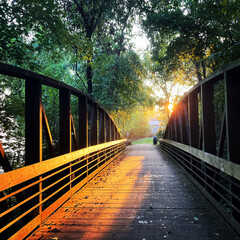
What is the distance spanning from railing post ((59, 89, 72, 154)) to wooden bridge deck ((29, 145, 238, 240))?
3.79ft

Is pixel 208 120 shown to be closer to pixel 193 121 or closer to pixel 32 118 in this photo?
pixel 193 121

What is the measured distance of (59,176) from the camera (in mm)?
4504

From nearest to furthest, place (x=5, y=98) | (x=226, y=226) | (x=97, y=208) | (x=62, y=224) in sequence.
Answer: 1. (x=226, y=226)
2. (x=62, y=224)
3. (x=97, y=208)
4. (x=5, y=98)

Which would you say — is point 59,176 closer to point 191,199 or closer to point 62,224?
point 62,224

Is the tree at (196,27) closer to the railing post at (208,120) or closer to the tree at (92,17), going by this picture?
the tree at (92,17)

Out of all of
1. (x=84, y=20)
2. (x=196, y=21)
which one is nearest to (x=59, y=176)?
(x=196, y=21)

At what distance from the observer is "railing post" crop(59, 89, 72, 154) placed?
15.9ft

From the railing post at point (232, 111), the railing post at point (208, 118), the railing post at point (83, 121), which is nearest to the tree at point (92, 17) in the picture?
the railing post at point (83, 121)

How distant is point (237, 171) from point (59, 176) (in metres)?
3.35

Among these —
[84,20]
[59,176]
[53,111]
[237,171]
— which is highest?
[84,20]

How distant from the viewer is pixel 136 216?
12.0 feet

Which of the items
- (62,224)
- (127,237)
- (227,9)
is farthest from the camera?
(227,9)

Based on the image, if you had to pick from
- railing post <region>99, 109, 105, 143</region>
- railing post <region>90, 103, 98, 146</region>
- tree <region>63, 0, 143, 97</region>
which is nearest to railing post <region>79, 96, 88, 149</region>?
railing post <region>90, 103, 98, 146</region>

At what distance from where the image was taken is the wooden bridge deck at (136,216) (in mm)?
3012
